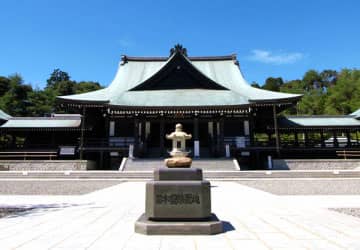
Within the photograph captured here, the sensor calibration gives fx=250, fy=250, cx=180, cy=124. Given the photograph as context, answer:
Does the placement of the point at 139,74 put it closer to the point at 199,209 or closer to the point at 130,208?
the point at 130,208

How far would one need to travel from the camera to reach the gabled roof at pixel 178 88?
1898 cm

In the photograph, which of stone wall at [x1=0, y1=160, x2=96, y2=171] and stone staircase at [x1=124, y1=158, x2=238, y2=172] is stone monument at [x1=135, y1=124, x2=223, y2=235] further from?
stone wall at [x1=0, y1=160, x2=96, y2=171]

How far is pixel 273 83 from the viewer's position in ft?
248

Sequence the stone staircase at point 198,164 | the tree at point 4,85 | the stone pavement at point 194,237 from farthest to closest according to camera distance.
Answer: the tree at point 4,85
the stone staircase at point 198,164
the stone pavement at point 194,237

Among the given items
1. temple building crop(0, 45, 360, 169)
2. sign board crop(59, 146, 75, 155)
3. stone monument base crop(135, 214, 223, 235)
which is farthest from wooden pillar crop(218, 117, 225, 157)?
stone monument base crop(135, 214, 223, 235)

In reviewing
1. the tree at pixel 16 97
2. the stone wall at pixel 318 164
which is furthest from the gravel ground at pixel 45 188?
the tree at pixel 16 97

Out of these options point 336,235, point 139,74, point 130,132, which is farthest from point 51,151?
point 336,235

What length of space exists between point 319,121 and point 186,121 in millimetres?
11907

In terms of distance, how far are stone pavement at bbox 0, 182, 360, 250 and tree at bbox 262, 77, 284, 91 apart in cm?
6965

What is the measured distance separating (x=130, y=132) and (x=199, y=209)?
16.9 m

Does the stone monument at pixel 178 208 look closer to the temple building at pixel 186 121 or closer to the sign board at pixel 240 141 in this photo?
the temple building at pixel 186 121

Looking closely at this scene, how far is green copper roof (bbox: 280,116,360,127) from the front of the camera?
2089 centimetres

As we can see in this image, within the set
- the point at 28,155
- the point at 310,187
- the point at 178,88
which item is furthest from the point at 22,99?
the point at 310,187

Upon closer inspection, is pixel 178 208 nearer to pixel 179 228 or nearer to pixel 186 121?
pixel 179 228
